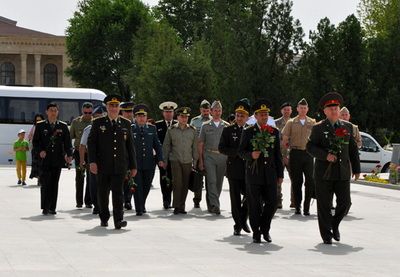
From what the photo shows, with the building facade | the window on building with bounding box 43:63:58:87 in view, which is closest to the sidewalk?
the building facade

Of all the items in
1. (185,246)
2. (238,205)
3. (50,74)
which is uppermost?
(50,74)

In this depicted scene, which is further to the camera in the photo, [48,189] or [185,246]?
[48,189]

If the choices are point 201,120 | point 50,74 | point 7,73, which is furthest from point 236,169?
point 7,73

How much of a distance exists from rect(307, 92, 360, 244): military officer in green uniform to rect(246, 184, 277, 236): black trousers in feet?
2.02

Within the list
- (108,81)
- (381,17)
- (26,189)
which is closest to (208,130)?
(26,189)

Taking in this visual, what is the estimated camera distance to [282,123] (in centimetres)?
1700

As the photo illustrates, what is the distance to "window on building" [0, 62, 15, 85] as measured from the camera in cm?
10375

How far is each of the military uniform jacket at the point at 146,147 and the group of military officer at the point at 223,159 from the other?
0.7 inches

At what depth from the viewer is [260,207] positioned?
1166cm

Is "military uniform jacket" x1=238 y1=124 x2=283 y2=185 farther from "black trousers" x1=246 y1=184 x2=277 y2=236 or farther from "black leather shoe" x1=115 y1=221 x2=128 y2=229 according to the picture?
"black leather shoe" x1=115 y1=221 x2=128 y2=229

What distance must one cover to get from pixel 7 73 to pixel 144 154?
300 feet

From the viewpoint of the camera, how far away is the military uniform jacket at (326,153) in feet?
38.0

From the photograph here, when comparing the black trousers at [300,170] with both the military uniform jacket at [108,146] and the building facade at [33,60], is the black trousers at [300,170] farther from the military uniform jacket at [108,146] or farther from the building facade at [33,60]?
the building facade at [33,60]

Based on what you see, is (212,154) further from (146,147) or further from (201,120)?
(201,120)
